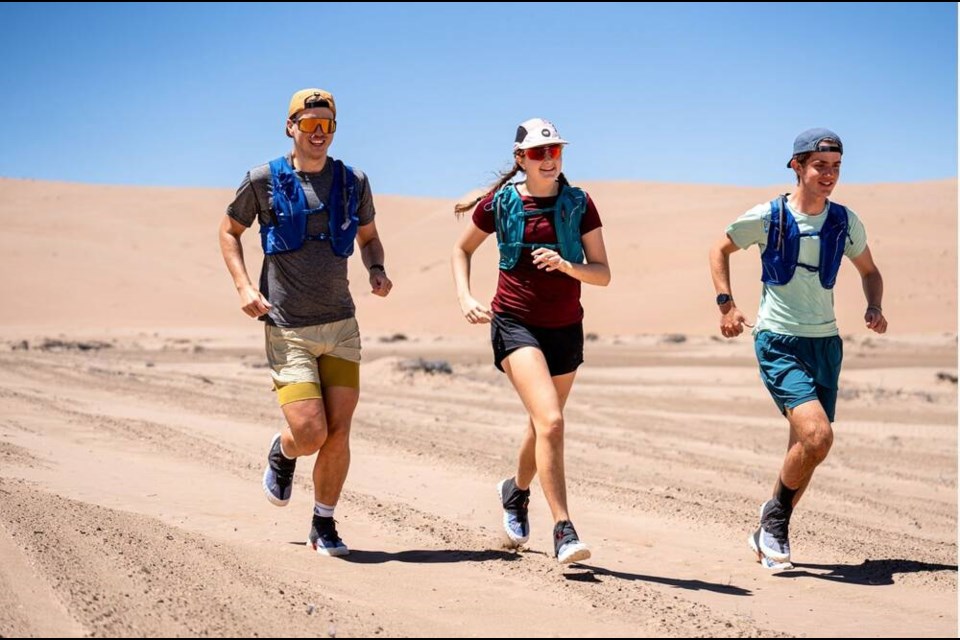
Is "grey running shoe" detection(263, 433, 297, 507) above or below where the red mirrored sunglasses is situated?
below

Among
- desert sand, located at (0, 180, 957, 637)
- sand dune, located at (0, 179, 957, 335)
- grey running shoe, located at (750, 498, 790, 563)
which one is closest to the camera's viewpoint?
desert sand, located at (0, 180, 957, 637)

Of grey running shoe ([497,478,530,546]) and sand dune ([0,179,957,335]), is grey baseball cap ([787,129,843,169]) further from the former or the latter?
sand dune ([0,179,957,335])

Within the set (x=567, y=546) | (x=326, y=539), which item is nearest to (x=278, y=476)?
(x=326, y=539)

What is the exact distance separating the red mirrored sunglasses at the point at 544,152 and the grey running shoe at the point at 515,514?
6.21ft

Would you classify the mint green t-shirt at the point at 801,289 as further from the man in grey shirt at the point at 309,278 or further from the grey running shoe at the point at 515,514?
the man in grey shirt at the point at 309,278

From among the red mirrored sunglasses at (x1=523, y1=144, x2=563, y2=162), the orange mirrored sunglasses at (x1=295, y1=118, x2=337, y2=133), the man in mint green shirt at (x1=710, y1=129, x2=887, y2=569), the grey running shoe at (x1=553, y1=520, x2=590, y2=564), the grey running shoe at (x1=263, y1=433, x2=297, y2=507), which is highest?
the orange mirrored sunglasses at (x1=295, y1=118, x2=337, y2=133)

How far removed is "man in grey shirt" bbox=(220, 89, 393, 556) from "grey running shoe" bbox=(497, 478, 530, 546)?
0.97 metres

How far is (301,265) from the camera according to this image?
6191mm

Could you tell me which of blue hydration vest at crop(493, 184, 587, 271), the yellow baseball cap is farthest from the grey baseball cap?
the yellow baseball cap

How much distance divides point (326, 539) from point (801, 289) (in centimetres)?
294

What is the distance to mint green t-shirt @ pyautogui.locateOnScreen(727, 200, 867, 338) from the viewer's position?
21.1 ft

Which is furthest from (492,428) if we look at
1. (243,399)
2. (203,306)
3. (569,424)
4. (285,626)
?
(203,306)

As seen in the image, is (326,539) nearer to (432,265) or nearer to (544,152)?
(544,152)

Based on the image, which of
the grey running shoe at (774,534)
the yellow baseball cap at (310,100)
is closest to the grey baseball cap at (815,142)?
the grey running shoe at (774,534)
